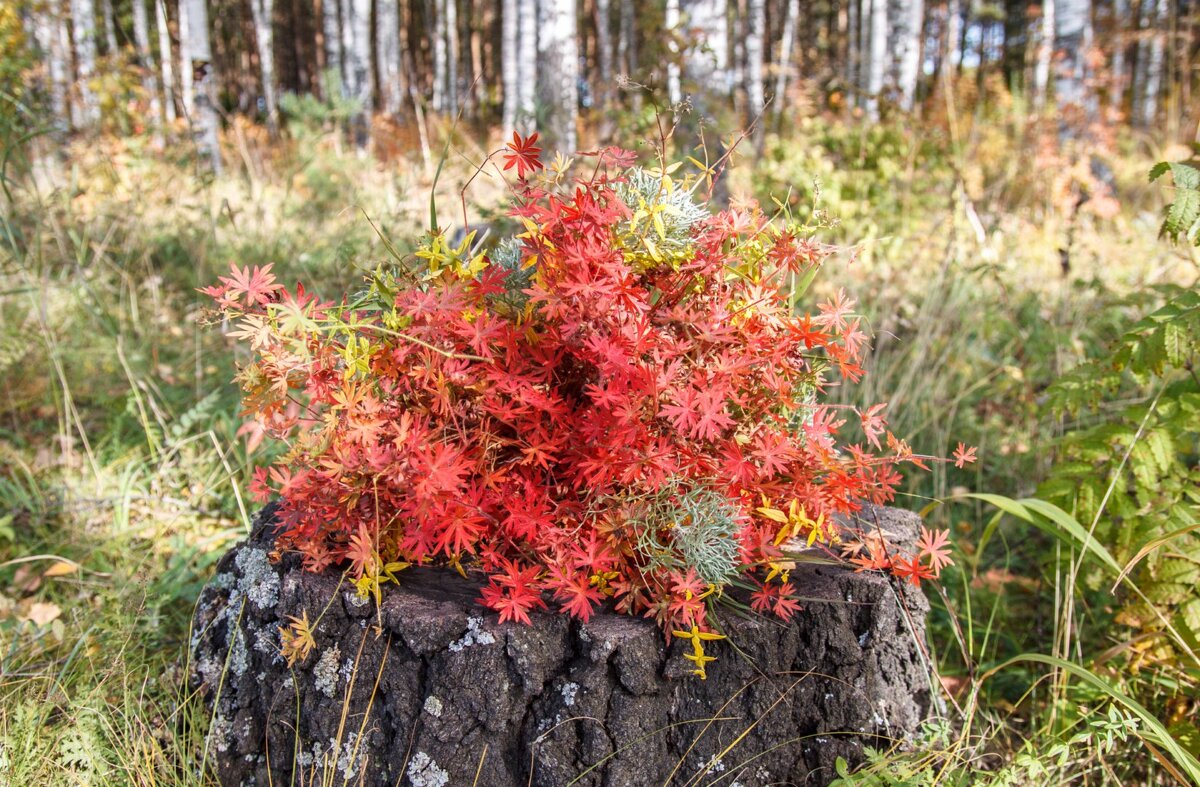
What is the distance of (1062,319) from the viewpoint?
3.57 m

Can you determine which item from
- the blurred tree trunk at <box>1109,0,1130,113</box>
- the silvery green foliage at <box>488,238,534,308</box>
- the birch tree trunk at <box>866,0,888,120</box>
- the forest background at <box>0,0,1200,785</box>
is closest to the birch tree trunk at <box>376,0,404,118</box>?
the forest background at <box>0,0,1200,785</box>

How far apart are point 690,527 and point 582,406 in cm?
28

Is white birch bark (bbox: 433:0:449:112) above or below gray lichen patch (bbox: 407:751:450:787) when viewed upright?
above

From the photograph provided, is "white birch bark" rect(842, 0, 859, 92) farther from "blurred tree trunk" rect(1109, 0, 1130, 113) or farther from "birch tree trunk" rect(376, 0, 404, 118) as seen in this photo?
"birch tree trunk" rect(376, 0, 404, 118)

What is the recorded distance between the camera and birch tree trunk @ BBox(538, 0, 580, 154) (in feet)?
19.4

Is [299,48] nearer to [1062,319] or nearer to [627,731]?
[1062,319]

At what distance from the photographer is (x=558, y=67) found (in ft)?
19.5

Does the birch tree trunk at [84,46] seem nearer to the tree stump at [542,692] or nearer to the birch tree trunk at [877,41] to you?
the tree stump at [542,692]

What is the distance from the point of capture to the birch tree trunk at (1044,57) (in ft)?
31.6

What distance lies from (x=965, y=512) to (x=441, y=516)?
2.25 meters

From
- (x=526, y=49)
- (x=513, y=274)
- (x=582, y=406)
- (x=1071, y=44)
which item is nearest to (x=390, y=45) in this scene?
(x=526, y=49)

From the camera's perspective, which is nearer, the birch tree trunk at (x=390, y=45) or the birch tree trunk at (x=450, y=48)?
the birch tree trunk at (x=390, y=45)

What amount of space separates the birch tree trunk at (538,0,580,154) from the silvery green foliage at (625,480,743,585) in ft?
16.0

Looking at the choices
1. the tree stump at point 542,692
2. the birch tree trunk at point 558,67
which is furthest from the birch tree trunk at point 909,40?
the tree stump at point 542,692
